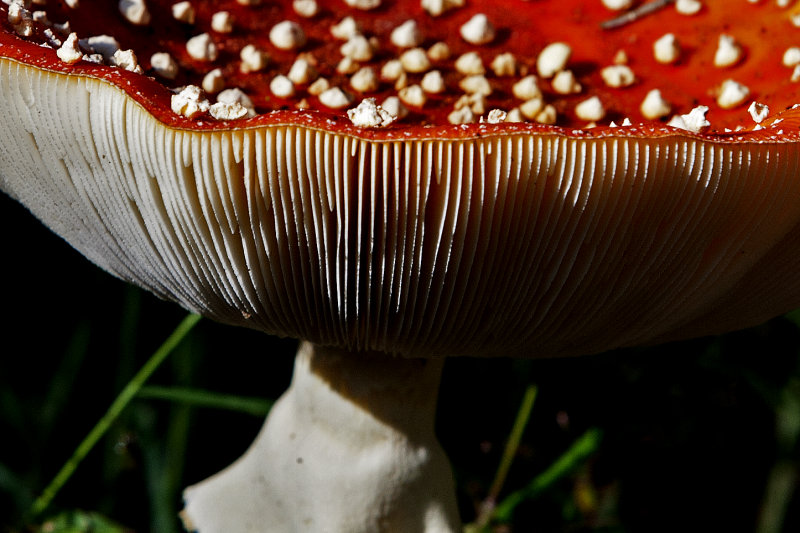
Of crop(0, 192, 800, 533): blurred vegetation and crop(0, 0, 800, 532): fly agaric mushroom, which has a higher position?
crop(0, 0, 800, 532): fly agaric mushroom

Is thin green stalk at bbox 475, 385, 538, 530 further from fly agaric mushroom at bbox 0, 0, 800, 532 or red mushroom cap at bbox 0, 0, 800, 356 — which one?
red mushroom cap at bbox 0, 0, 800, 356

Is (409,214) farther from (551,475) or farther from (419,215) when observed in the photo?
(551,475)

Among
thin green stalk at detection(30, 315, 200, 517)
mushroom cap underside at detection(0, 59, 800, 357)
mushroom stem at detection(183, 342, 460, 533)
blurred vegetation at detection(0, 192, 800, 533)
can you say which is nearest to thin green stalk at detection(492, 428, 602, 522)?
blurred vegetation at detection(0, 192, 800, 533)

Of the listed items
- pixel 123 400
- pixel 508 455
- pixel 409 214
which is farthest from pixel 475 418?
pixel 409 214

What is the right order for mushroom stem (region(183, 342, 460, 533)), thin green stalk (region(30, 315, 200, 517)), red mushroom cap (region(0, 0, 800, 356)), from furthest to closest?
1. thin green stalk (region(30, 315, 200, 517))
2. mushroom stem (region(183, 342, 460, 533))
3. red mushroom cap (region(0, 0, 800, 356))

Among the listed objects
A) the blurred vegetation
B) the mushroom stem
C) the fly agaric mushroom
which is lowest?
the blurred vegetation

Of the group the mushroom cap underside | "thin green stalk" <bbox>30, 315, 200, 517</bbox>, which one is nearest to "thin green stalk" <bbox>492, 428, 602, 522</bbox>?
"thin green stalk" <bbox>30, 315, 200, 517</bbox>

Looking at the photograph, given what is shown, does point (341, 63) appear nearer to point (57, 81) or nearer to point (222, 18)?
point (222, 18)

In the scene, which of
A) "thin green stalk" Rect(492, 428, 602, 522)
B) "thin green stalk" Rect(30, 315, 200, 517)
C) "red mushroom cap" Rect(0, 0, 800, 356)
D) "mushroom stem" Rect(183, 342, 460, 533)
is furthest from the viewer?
"thin green stalk" Rect(492, 428, 602, 522)

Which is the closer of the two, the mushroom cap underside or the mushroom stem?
the mushroom cap underside
